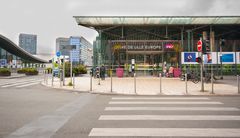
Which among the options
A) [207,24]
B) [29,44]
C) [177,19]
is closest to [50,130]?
[177,19]

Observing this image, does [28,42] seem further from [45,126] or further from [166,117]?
[166,117]

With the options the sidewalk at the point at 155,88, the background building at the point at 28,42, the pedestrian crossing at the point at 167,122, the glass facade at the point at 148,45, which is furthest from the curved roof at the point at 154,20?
the background building at the point at 28,42

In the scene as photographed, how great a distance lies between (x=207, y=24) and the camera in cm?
3177

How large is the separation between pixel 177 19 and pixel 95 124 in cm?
2680

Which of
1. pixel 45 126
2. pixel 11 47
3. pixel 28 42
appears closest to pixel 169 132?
pixel 45 126

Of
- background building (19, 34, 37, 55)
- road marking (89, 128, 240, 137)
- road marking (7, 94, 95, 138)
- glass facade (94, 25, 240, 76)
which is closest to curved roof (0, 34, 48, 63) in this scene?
glass facade (94, 25, 240, 76)

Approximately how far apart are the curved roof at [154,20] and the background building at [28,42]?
12817 centimetres

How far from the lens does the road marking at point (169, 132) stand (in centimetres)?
509

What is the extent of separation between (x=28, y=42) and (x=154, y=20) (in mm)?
136350

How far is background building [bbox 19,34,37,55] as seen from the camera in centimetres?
14912

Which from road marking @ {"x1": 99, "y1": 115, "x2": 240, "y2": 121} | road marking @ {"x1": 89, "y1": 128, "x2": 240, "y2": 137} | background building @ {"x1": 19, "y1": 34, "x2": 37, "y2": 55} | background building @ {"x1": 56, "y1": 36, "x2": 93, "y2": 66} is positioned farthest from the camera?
background building @ {"x1": 19, "y1": 34, "x2": 37, "y2": 55}

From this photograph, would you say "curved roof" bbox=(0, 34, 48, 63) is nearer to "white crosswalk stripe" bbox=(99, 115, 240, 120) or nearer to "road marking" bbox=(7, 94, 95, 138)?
"road marking" bbox=(7, 94, 95, 138)

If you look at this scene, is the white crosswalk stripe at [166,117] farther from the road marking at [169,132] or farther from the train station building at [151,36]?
the train station building at [151,36]

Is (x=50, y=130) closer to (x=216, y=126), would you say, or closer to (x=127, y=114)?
(x=127, y=114)
